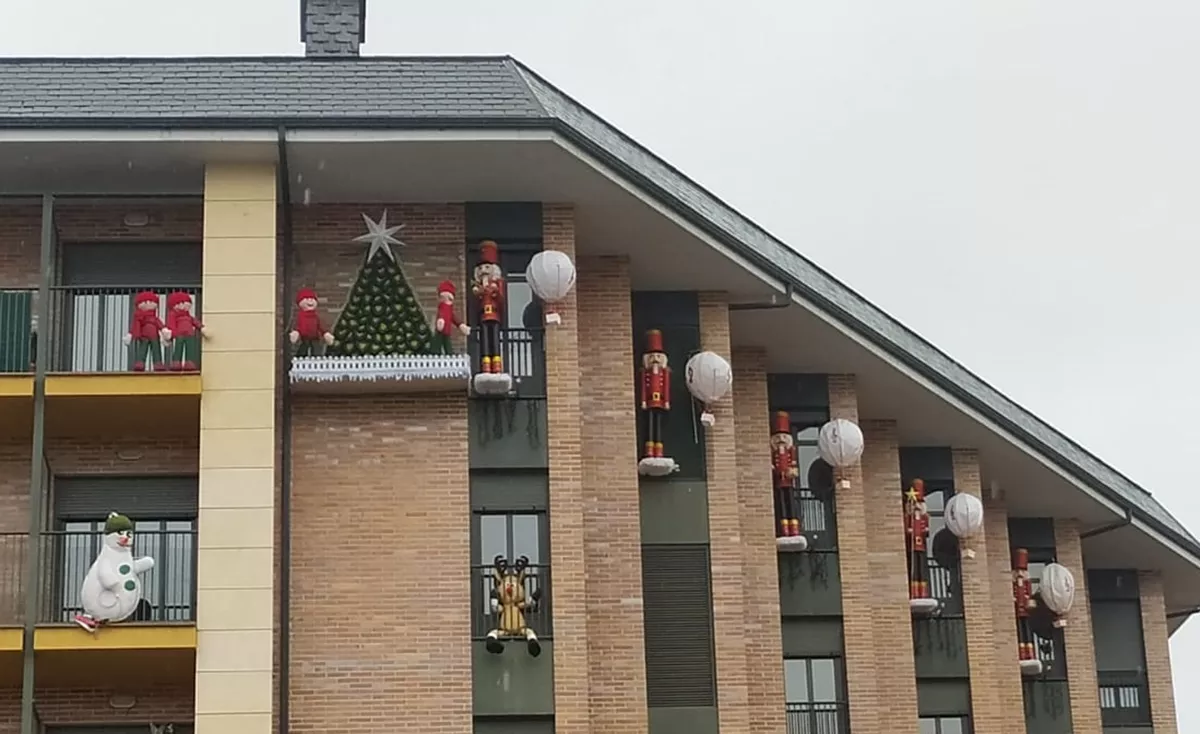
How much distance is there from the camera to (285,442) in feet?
85.7

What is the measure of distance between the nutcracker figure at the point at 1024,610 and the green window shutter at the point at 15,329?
15225mm

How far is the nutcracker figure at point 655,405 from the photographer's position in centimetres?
2792

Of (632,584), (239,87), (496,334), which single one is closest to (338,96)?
(239,87)

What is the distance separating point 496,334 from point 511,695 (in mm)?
4275

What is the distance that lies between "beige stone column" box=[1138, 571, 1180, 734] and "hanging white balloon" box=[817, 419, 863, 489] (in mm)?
8638

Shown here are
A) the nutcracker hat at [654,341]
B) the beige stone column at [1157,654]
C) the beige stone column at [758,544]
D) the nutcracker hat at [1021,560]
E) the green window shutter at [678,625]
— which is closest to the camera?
the green window shutter at [678,625]

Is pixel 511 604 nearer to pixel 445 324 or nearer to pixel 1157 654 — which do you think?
pixel 445 324

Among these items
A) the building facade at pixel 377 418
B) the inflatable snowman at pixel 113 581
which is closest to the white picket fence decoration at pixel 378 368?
the building facade at pixel 377 418

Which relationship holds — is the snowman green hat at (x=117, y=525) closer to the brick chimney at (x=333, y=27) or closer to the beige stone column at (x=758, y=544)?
the beige stone column at (x=758, y=544)

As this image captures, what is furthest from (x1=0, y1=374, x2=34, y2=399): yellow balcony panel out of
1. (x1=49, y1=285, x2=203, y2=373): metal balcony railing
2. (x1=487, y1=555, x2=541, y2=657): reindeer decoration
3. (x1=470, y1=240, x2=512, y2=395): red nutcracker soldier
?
(x1=487, y1=555, x2=541, y2=657): reindeer decoration

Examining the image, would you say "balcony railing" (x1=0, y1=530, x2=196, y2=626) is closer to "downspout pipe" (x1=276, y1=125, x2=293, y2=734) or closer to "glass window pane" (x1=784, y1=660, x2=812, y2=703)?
"downspout pipe" (x1=276, y1=125, x2=293, y2=734)

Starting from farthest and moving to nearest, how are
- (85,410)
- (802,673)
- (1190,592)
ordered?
1. (1190,592)
2. (802,673)
3. (85,410)

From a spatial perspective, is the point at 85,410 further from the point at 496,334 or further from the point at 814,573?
the point at 814,573

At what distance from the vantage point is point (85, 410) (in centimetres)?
2539
